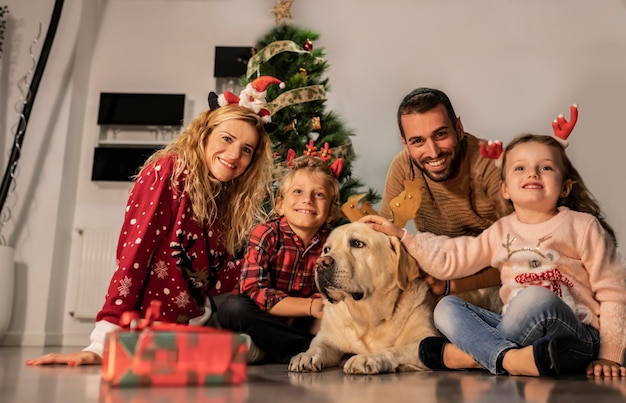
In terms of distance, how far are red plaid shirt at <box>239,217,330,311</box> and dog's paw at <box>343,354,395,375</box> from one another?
0.47 metres

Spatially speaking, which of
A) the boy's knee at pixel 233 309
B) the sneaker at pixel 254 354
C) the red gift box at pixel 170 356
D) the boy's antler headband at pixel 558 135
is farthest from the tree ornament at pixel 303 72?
the red gift box at pixel 170 356

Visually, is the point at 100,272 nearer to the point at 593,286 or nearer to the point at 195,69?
the point at 195,69

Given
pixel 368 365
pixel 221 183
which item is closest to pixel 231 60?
pixel 221 183

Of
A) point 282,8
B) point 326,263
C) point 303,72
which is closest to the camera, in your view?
point 326,263

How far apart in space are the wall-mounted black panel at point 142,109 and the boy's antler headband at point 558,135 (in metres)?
2.41

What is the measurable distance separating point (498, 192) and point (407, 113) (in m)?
0.42

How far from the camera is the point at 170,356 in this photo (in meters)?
1.00

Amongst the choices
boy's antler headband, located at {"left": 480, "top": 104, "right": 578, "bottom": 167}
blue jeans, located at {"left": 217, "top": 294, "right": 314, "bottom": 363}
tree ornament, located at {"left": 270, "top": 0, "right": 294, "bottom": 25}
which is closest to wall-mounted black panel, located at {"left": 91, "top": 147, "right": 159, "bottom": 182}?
tree ornament, located at {"left": 270, "top": 0, "right": 294, "bottom": 25}

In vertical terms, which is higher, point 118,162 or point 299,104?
point 299,104

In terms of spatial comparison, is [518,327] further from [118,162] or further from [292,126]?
[118,162]

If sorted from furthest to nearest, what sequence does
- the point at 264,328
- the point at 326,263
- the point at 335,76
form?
the point at 335,76 → the point at 264,328 → the point at 326,263

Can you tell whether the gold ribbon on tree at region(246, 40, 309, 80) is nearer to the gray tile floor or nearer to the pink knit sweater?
the pink knit sweater

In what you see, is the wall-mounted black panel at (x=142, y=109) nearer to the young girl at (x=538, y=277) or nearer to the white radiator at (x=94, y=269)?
the white radiator at (x=94, y=269)

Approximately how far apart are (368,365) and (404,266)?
35 cm
